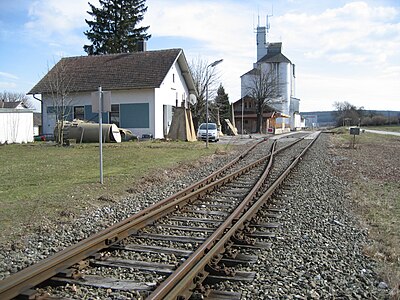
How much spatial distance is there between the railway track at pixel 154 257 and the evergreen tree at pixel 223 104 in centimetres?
5081

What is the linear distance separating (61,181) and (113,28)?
4562cm

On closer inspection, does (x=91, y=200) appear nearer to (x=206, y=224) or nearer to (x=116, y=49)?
(x=206, y=224)

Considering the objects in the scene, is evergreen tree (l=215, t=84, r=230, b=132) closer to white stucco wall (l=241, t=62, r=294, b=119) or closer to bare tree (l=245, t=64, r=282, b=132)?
bare tree (l=245, t=64, r=282, b=132)

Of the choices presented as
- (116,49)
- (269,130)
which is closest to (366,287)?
(116,49)

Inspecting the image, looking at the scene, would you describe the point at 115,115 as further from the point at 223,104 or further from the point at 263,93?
the point at 263,93

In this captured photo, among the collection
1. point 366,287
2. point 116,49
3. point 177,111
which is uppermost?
point 116,49

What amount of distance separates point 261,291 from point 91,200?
5753mm

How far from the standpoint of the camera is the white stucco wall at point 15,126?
29625mm

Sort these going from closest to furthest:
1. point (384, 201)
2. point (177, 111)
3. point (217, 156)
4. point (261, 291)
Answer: point (261, 291), point (384, 201), point (217, 156), point (177, 111)

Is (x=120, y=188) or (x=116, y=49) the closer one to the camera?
(x=120, y=188)

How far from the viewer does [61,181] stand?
12086 mm

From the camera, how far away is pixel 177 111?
29.9m

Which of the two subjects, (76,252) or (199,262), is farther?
(76,252)

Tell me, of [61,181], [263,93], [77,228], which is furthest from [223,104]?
[77,228]
